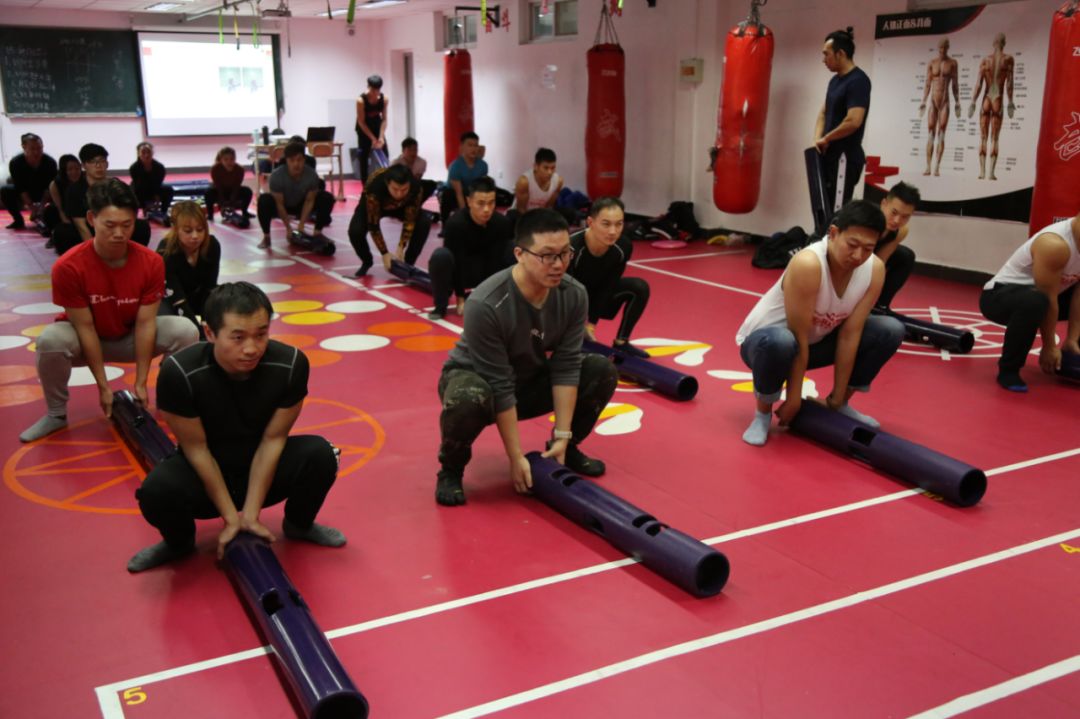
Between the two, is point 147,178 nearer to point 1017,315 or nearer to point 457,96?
point 457,96

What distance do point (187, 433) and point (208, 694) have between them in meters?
0.73

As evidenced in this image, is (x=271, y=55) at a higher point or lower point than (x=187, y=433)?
higher

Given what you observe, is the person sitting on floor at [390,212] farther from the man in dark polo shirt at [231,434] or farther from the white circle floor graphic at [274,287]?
the man in dark polo shirt at [231,434]

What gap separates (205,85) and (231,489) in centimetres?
1466

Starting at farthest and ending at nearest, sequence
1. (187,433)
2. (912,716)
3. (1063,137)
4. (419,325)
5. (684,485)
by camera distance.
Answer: (419,325) → (1063,137) → (684,485) → (187,433) → (912,716)

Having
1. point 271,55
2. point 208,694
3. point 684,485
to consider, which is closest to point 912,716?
point 684,485

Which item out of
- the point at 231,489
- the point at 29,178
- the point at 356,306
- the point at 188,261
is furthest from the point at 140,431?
the point at 29,178

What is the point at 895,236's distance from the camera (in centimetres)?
519

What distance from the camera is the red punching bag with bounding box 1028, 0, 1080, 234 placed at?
5039 millimetres

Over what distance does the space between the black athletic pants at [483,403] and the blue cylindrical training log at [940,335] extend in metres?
2.60

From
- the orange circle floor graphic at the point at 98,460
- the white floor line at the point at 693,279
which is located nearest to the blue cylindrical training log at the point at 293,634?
the orange circle floor graphic at the point at 98,460

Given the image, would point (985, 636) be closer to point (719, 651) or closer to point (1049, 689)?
point (1049, 689)

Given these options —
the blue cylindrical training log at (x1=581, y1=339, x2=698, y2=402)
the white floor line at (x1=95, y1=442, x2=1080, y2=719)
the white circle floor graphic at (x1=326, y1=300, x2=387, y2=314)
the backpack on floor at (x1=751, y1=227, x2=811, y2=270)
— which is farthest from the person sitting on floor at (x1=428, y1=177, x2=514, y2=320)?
the white floor line at (x1=95, y1=442, x2=1080, y2=719)

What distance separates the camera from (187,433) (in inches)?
105
